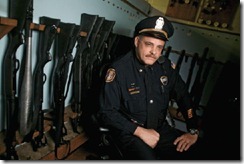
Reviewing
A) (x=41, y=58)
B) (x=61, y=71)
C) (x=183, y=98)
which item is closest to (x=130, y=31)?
(x=183, y=98)

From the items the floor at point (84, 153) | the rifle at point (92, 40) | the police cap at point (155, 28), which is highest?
the police cap at point (155, 28)

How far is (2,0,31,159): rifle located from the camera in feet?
3.45

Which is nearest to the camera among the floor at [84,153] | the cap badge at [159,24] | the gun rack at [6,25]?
the gun rack at [6,25]

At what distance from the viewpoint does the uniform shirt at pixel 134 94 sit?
139 centimetres

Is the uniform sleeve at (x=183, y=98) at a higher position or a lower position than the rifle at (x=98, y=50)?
lower

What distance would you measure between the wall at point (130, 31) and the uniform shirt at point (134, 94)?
0.48 meters

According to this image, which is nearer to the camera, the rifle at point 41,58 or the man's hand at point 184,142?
the rifle at point 41,58

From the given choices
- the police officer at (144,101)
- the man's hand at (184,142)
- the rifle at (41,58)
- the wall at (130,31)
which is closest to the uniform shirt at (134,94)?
the police officer at (144,101)

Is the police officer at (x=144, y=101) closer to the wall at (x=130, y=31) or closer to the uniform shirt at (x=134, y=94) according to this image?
the uniform shirt at (x=134, y=94)

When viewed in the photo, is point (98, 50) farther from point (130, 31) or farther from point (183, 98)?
point (130, 31)

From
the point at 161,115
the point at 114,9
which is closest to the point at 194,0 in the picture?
the point at 114,9

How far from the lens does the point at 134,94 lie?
147 cm

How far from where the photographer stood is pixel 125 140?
133cm

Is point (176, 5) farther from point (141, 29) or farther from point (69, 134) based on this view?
point (69, 134)
